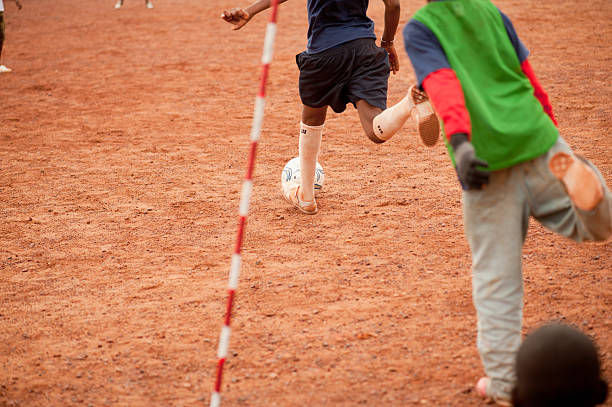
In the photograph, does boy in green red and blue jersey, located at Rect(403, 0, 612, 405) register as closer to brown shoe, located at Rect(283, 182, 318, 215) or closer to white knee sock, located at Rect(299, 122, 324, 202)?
white knee sock, located at Rect(299, 122, 324, 202)

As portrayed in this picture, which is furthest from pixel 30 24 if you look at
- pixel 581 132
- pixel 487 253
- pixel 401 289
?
pixel 487 253

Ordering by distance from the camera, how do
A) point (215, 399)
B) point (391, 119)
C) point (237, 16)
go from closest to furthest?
point (215, 399) → point (237, 16) → point (391, 119)

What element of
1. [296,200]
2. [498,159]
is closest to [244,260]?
[296,200]

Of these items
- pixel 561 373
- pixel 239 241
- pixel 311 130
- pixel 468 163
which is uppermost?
pixel 468 163

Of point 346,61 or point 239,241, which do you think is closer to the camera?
point 239,241

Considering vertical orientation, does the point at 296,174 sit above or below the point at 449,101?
below

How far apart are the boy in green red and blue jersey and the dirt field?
1.61 feet

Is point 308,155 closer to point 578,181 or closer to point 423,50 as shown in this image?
point 423,50

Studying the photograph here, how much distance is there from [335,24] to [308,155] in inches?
37.9

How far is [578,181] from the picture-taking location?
2.66m

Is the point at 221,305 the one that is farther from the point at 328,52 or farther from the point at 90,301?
the point at 328,52

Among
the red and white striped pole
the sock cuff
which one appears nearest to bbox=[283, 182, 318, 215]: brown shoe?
the sock cuff

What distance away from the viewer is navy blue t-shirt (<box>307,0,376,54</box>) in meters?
4.83

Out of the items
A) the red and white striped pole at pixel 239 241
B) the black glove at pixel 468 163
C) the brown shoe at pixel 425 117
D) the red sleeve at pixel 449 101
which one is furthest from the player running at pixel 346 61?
the black glove at pixel 468 163
